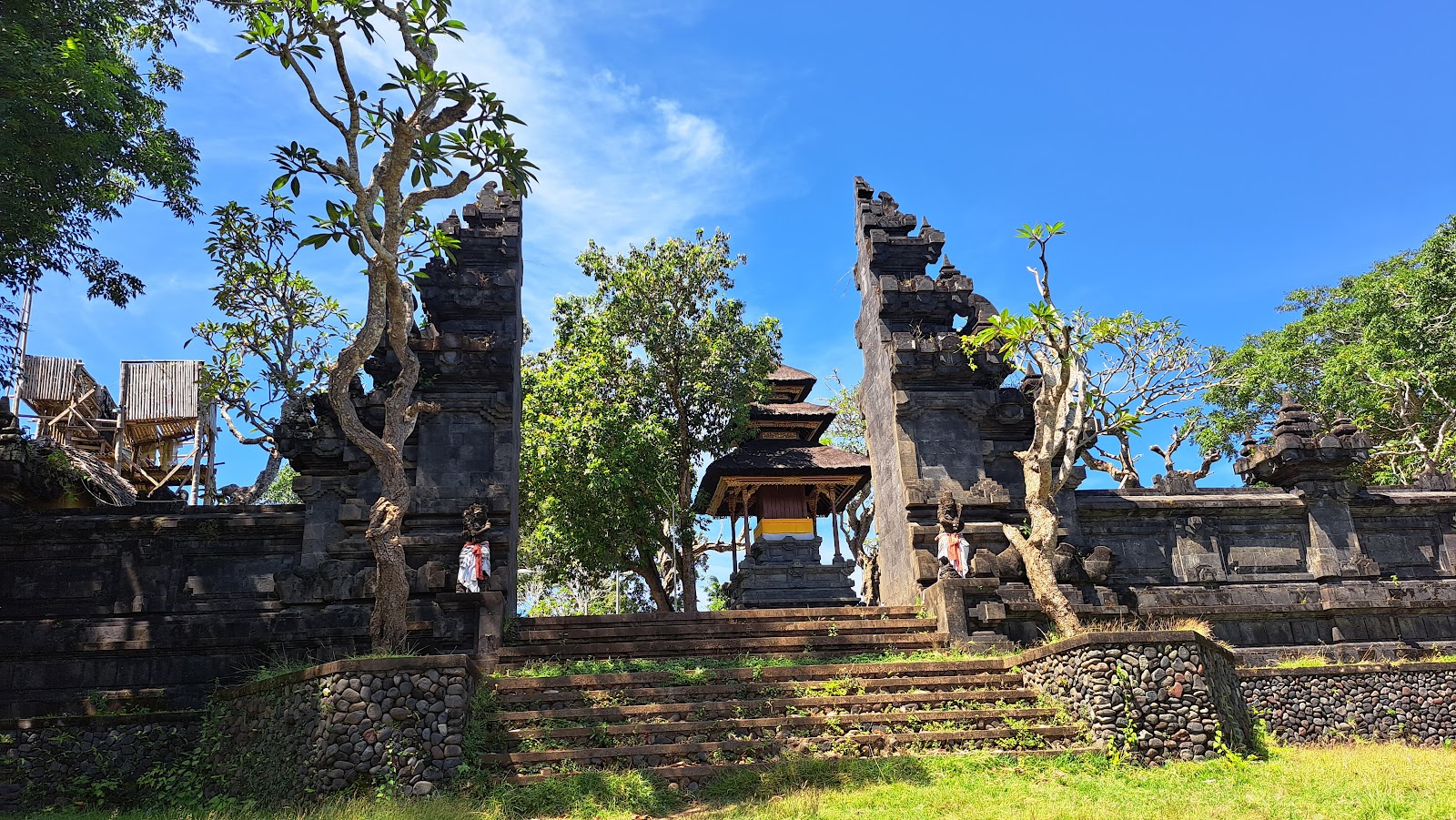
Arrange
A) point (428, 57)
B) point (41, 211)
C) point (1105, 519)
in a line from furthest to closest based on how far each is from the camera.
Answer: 1. point (1105, 519)
2. point (41, 211)
3. point (428, 57)

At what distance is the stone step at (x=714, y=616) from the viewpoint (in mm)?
14930

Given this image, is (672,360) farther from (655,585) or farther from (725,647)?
(725,647)

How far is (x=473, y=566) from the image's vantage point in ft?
49.5

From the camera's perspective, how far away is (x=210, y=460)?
88.2 feet

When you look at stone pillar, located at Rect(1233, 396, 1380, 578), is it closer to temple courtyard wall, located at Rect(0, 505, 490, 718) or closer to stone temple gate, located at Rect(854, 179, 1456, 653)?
stone temple gate, located at Rect(854, 179, 1456, 653)

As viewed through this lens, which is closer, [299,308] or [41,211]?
[41,211]

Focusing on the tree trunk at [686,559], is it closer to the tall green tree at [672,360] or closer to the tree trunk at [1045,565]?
the tall green tree at [672,360]

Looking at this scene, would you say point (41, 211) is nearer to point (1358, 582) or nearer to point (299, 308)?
point (299, 308)

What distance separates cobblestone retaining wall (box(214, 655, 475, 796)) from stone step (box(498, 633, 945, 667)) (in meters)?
3.21

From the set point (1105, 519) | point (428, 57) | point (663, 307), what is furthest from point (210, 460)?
point (1105, 519)

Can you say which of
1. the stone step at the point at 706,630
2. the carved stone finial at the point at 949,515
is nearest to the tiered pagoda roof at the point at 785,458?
the carved stone finial at the point at 949,515

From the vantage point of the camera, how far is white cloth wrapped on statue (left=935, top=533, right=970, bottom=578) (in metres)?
15.9

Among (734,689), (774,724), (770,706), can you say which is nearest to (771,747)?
(774,724)

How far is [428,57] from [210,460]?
19.1 metres
